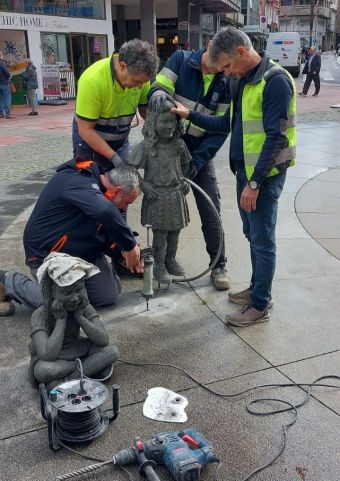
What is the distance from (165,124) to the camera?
3473 mm

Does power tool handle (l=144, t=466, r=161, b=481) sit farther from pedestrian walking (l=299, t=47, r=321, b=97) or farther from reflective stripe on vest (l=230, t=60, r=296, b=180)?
pedestrian walking (l=299, t=47, r=321, b=97)

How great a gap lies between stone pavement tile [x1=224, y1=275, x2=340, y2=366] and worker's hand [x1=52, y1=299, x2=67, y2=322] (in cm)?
127

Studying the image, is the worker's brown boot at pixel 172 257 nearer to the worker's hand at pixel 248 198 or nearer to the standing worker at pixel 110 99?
the standing worker at pixel 110 99

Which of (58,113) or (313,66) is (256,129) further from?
(313,66)

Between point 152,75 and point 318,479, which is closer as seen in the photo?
point 318,479

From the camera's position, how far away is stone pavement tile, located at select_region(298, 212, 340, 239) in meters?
5.38

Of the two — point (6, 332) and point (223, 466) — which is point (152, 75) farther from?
point (223, 466)

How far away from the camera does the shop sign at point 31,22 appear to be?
16.4m

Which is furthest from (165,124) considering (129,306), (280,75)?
(129,306)

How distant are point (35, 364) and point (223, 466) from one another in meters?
1.14

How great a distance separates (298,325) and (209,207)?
3.82 ft

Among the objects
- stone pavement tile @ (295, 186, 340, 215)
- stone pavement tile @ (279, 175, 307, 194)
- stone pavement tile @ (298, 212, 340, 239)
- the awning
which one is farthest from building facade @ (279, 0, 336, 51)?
stone pavement tile @ (298, 212, 340, 239)

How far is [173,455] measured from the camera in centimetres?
218

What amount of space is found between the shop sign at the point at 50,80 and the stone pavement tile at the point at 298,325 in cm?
1534
